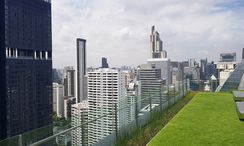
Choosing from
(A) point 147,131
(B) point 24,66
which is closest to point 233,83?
(A) point 147,131

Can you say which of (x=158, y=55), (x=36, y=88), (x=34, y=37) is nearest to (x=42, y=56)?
(x=34, y=37)

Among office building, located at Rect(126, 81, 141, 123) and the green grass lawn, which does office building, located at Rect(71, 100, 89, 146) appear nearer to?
the green grass lawn

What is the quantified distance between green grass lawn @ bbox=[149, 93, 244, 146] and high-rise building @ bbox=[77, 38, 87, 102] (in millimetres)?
86311

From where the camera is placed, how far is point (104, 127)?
5.72 m

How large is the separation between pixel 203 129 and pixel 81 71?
4435 inches

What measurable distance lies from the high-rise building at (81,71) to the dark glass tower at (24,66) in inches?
621

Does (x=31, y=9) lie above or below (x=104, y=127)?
above

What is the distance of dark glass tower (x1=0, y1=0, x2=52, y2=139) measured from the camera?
67.6m

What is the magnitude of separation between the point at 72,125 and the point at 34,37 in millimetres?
84662

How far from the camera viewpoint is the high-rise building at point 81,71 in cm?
9738

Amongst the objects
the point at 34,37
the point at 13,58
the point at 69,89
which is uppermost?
the point at 34,37

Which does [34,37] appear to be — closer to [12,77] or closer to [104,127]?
[12,77]

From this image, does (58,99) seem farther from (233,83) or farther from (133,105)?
(133,105)

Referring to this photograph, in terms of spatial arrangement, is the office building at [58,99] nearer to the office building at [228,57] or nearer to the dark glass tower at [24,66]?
the dark glass tower at [24,66]
